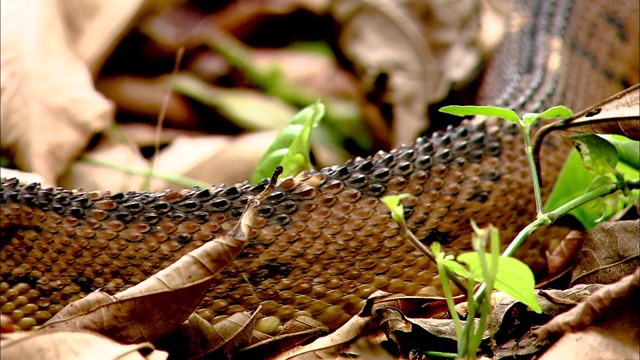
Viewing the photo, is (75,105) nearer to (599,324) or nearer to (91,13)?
(91,13)

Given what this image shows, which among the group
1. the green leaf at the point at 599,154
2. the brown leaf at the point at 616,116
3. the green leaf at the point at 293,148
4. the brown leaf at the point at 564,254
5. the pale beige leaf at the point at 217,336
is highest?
the green leaf at the point at 293,148

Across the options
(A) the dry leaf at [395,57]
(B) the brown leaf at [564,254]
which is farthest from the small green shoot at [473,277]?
(A) the dry leaf at [395,57]

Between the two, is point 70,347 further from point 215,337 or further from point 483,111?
point 483,111

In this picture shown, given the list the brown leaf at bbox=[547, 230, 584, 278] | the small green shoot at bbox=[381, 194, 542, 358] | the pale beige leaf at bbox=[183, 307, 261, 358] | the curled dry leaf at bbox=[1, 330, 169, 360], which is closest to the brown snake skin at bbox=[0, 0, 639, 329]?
the brown leaf at bbox=[547, 230, 584, 278]

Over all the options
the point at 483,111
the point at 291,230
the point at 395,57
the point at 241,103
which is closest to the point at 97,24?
the point at 241,103

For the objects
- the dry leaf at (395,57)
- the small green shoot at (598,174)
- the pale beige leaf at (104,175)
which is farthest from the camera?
the dry leaf at (395,57)

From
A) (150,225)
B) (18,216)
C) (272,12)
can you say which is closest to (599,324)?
(150,225)

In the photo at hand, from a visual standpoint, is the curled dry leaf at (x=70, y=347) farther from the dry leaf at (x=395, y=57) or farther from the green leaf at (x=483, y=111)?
the dry leaf at (x=395, y=57)
